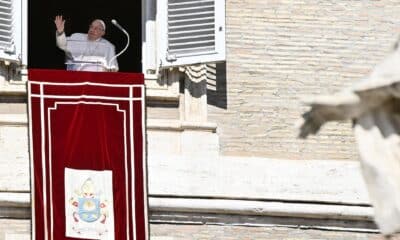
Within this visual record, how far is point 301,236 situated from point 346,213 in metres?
0.35

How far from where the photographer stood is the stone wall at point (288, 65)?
763 inches

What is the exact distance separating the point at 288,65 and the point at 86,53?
56.4 inches

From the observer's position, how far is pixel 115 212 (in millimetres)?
18750

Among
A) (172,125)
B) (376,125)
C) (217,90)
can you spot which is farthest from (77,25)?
(376,125)

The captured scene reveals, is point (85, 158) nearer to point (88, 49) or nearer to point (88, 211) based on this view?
point (88, 211)

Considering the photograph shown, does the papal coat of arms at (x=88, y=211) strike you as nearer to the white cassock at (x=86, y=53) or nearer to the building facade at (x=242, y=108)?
the building facade at (x=242, y=108)

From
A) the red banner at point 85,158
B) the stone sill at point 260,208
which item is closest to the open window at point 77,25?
the red banner at point 85,158

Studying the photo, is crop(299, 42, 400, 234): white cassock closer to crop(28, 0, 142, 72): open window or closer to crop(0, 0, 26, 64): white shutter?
crop(0, 0, 26, 64): white shutter

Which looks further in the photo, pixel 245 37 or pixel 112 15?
pixel 112 15

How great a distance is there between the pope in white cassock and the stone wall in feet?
2.55

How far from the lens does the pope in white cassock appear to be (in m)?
19.3

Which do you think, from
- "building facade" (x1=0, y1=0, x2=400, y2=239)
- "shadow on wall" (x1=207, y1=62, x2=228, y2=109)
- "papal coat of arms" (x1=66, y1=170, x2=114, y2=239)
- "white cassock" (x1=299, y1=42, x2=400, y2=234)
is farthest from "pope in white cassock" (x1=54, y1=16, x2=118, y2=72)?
"white cassock" (x1=299, y1=42, x2=400, y2=234)

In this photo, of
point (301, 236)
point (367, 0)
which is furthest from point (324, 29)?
point (301, 236)

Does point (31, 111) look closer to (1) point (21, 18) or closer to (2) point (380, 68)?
(1) point (21, 18)
